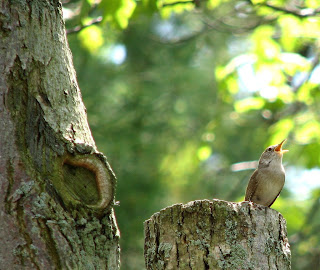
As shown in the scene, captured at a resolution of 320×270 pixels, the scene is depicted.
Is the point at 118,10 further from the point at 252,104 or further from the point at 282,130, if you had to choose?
the point at 282,130

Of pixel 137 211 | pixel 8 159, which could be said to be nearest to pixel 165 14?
pixel 137 211


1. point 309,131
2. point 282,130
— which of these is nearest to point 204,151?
point 282,130

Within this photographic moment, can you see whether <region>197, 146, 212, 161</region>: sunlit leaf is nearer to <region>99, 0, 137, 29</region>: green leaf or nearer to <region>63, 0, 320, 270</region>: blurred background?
<region>63, 0, 320, 270</region>: blurred background

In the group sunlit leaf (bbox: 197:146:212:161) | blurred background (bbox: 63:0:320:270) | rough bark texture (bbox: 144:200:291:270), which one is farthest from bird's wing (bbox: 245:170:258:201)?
rough bark texture (bbox: 144:200:291:270)

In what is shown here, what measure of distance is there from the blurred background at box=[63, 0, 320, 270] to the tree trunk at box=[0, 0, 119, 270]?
2.84 metres

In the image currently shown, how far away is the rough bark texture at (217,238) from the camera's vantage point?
2.45 m

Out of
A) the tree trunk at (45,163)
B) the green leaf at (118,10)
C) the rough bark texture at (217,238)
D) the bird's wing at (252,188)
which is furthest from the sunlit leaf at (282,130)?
the tree trunk at (45,163)

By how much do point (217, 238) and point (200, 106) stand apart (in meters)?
7.28

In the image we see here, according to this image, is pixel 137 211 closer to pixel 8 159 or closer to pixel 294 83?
pixel 294 83

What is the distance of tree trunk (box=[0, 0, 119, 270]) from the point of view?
232 centimetres

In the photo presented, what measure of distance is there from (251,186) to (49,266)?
3223 millimetres

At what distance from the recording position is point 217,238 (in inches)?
97.9

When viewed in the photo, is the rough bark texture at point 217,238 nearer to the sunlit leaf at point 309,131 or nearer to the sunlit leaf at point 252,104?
the sunlit leaf at point 309,131

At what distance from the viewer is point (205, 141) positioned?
7.30 meters
